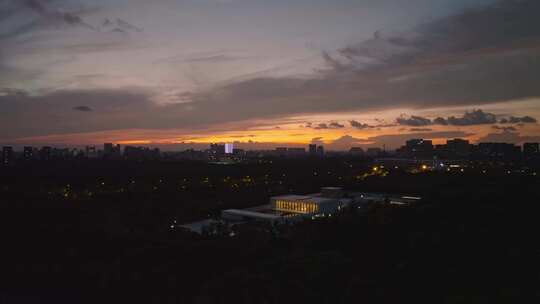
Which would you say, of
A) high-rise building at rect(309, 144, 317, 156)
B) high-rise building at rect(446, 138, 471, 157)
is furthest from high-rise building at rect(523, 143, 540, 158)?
high-rise building at rect(309, 144, 317, 156)

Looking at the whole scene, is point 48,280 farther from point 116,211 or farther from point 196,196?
point 196,196

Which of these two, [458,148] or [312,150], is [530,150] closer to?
[458,148]

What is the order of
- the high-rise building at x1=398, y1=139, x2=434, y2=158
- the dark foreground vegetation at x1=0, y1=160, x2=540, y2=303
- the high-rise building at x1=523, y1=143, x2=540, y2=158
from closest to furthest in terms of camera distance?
the dark foreground vegetation at x1=0, y1=160, x2=540, y2=303, the high-rise building at x1=523, y1=143, x2=540, y2=158, the high-rise building at x1=398, y1=139, x2=434, y2=158

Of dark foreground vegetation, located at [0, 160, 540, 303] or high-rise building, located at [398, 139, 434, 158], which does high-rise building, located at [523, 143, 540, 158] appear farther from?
dark foreground vegetation, located at [0, 160, 540, 303]

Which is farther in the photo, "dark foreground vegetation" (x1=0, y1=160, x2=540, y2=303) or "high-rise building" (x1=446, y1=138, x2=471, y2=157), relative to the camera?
"high-rise building" (x1=446, y1=138, x2=471, y2=157)

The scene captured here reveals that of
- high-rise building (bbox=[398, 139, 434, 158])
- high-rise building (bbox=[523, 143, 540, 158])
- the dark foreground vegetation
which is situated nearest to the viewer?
the dark foreground vegetation

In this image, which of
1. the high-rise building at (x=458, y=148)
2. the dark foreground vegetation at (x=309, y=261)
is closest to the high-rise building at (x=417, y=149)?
the high-rise building at (x=458, y=148)

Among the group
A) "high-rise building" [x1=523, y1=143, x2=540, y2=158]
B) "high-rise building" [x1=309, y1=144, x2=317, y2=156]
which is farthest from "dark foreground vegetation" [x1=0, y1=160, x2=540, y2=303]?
"high-rise building" [x1=309, y1=144, x2=317, y2=156]

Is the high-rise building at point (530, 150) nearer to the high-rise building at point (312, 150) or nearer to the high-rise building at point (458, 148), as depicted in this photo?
the high-rise building at point (458, 148)

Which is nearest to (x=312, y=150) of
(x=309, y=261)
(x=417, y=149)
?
(x=417, y=149)

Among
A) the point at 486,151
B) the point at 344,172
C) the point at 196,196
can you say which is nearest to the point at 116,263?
the point at 196,196

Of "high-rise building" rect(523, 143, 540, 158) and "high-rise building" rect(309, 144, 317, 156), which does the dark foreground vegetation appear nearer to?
"high-rise building" rect(523, 143, 540, 158)
